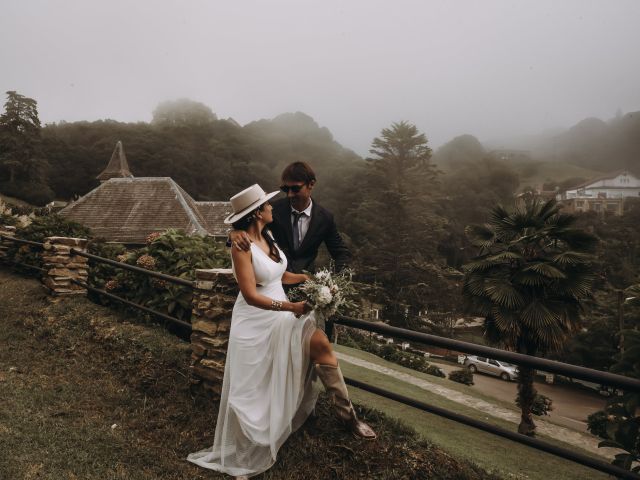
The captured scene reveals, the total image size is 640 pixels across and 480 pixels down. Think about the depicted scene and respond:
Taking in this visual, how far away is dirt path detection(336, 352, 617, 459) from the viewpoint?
550 inches

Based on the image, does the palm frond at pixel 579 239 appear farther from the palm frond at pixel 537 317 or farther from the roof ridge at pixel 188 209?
the roof ridge at pixel 188 209

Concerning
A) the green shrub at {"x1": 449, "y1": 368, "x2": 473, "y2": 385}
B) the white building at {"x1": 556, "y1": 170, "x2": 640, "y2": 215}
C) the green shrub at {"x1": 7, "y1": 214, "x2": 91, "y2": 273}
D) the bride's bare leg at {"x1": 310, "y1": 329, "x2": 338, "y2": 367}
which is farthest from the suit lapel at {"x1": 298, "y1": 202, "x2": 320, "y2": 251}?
the white building at {"x1": 556, "y1": 170, "x2": 640, "y2": 215}

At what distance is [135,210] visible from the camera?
31328 millimetres

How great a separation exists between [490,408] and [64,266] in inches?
598

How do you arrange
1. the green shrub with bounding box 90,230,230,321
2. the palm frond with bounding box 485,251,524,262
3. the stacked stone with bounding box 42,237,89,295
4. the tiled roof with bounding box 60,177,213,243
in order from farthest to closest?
1. the tiled roof with bounding box 60,177,213,243
2. the palm frond with bounding box 485,251,524,262
3. the stacked stone with bounding box 42,237,89,295
4. the green shrub with bounding box 90,230,230,321

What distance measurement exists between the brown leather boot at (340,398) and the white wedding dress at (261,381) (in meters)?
0.16

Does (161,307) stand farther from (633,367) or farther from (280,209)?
(633,367)

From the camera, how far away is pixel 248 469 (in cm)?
280

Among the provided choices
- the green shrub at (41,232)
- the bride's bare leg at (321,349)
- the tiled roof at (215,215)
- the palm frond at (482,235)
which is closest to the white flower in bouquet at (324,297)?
the bride's bare leg at (321,349)

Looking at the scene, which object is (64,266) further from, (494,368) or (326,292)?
(494,368)

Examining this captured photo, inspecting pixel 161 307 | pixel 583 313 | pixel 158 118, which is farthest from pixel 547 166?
pixel 161 307

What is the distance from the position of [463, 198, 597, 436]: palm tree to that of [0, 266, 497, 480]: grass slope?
1153 cm

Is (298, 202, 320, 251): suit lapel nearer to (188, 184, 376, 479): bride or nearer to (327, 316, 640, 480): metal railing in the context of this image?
(188, 184, 376, 479): bride

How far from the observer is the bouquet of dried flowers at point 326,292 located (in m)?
2.57
